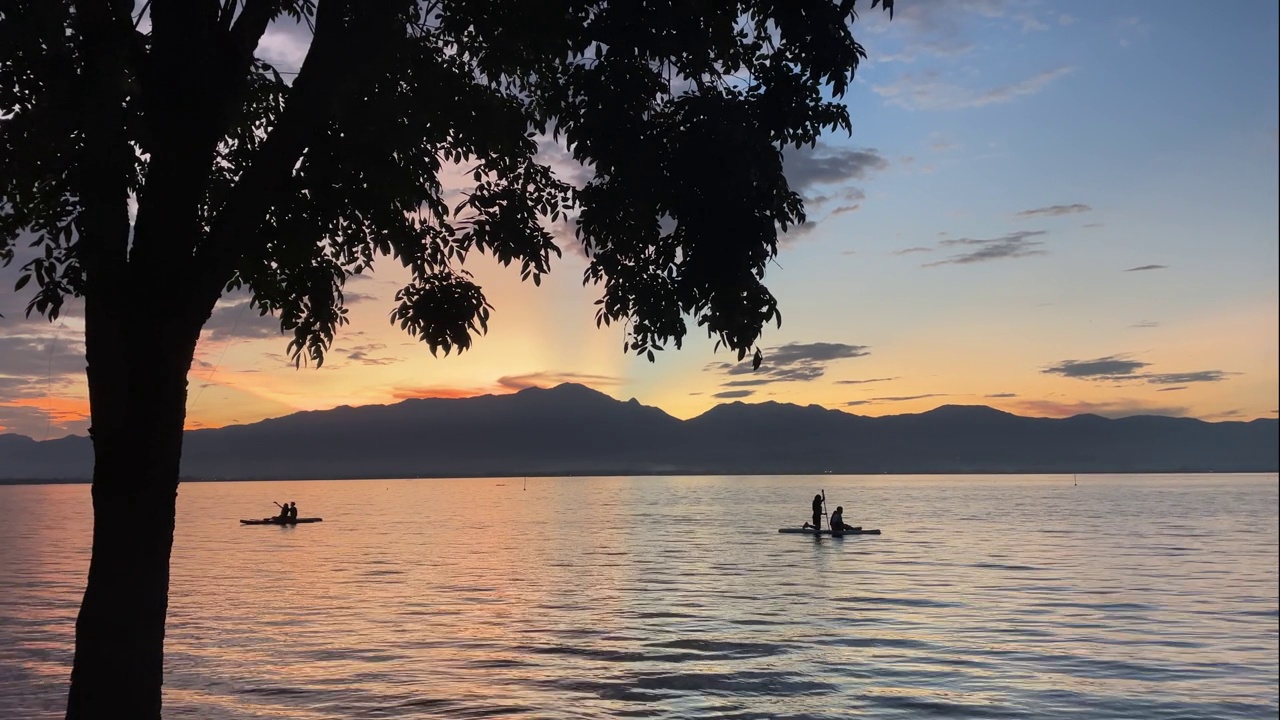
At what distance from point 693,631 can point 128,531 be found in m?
20.8

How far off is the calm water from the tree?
10.1 meters

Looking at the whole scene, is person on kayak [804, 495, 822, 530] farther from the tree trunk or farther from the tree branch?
the tree trunk

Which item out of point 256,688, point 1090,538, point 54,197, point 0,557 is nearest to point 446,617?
point 256,688

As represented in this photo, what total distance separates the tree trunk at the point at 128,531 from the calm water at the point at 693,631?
979 centimetres

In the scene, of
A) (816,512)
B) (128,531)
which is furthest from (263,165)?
(816,512)

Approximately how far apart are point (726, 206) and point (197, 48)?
Result: 475 centimetres

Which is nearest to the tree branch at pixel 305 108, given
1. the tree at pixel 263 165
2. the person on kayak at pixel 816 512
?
the tree at pixel 263 165

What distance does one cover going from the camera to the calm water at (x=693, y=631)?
1942 cm

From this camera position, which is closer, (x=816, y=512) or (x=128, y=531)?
(x=128, y=531)

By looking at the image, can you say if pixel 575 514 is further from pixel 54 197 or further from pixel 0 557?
pixel 54 197

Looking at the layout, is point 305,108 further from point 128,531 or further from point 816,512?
point 816,512

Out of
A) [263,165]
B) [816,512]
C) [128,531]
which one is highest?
[263,165]

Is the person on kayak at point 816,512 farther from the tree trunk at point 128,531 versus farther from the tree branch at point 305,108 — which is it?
the tree trunk at point 128,531

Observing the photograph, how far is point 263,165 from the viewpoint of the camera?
9.52 meters
